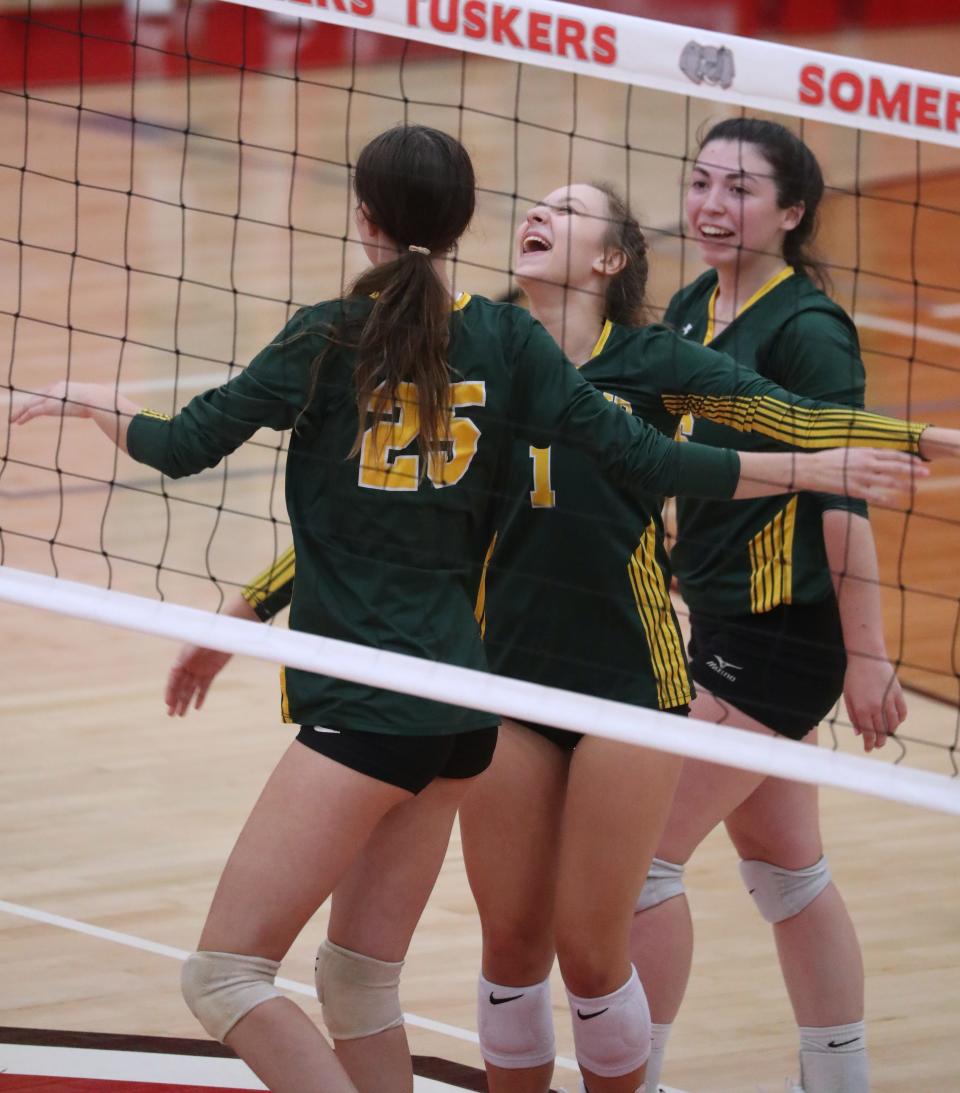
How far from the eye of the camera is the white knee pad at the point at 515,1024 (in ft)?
10.2

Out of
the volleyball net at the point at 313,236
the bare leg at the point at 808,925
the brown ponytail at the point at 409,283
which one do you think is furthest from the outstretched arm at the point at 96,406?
the bare leg at the point at 808,925

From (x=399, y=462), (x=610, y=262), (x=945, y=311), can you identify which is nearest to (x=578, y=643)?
(x=399, y=462)

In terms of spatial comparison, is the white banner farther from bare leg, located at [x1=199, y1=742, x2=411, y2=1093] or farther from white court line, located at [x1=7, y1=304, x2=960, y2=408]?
white court line, located at [x1=7, y1=304, x2=960, y2=408]

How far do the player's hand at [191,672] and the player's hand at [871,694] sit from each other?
104 cm

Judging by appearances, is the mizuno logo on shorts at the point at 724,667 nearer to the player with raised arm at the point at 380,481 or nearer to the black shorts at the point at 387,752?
the player with raised arm at the point at 380,481

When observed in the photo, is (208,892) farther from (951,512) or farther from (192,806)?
(951,512)

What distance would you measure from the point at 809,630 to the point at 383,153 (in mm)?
1196

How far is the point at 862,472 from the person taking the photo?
8.71ft

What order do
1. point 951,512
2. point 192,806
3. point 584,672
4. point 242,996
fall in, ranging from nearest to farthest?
point 242,996 → point 584,672 → point 192,806 → point 951,512

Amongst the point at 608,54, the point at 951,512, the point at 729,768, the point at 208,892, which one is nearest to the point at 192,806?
the point at 208,892

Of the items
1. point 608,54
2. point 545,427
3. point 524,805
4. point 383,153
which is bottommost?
point 524,805

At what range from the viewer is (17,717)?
17.0ft

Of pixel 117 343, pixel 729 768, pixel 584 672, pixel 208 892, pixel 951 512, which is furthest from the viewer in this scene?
pixel 117 343

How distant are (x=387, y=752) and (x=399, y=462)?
41 centimetres
